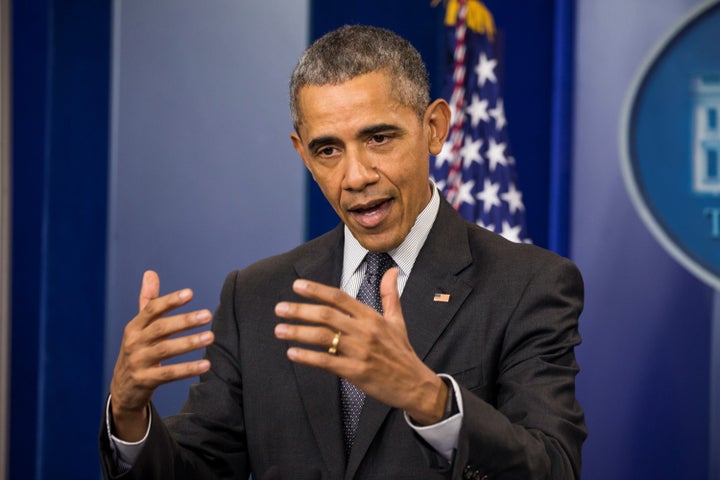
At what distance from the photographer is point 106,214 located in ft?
13.6

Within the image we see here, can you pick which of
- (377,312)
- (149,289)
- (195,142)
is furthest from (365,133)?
(195,142)

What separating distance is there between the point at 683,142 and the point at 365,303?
7.51ft

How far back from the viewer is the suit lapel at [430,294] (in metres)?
1.76

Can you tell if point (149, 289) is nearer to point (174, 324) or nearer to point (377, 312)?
point (174, 324)

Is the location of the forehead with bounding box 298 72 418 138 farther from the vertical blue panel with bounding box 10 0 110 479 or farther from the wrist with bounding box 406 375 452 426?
the vertical blue panel with bounding box 10 0 110 479

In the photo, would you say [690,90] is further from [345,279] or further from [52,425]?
[52,425]

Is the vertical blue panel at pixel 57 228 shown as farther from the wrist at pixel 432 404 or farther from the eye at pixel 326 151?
the wrist at pixel 432 404

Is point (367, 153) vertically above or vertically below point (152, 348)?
above

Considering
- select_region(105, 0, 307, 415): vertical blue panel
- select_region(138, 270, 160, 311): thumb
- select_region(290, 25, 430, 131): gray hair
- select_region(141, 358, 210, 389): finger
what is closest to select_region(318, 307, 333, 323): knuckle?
select_region(141, 358, 210, 389): finger

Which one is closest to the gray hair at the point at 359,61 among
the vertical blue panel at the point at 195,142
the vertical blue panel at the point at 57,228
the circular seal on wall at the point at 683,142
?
the vertical blue panel at the point at 195,142

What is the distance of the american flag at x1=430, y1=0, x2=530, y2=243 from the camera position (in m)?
4.17

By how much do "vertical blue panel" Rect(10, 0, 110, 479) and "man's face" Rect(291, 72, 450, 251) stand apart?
2.42 m

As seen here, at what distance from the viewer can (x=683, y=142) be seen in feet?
12.3

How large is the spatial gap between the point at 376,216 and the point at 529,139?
2975mm
